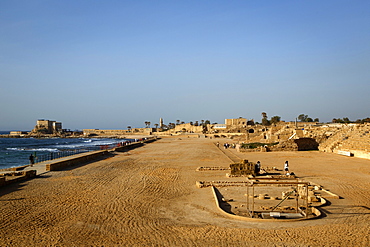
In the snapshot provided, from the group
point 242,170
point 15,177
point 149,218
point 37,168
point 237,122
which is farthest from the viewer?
point 237,122

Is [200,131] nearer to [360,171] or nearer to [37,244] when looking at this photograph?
[360,171]

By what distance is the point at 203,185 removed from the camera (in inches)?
539

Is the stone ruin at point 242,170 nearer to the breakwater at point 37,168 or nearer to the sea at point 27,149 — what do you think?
the breakwater at point 37,168

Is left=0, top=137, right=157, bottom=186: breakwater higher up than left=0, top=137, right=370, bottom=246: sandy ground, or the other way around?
left=0, top=137, right=157, bottom=186: breakwater

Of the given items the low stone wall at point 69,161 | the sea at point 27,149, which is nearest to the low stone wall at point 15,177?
the low stone wall at point 69,161

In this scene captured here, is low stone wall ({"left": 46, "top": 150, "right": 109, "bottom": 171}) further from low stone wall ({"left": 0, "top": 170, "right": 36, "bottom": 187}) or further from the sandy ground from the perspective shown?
the sandy ground

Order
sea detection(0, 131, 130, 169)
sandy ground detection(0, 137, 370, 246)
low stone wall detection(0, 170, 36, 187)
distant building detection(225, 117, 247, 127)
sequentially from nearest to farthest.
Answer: sandy ground detection(0, 137, 370, 246) < low stone wall detection(0, 170, 36, 187) < sea detection(0, 131, 130, 169) < distant building detection(225, 117, 247, 127)

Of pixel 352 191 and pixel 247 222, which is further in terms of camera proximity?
pixel 352 191

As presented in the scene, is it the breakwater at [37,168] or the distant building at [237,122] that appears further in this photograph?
the distant building at [237,122]

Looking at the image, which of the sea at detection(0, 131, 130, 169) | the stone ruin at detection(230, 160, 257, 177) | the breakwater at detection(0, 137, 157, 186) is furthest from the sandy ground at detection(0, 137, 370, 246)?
the sea at detection(0, 131, 130, 169)

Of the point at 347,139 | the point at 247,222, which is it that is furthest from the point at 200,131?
the point at 247,222

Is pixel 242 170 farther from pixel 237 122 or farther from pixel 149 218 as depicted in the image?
pixel 237 122

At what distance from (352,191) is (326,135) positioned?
2548 cm

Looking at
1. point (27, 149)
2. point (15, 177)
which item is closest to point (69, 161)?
point (15, 177)
